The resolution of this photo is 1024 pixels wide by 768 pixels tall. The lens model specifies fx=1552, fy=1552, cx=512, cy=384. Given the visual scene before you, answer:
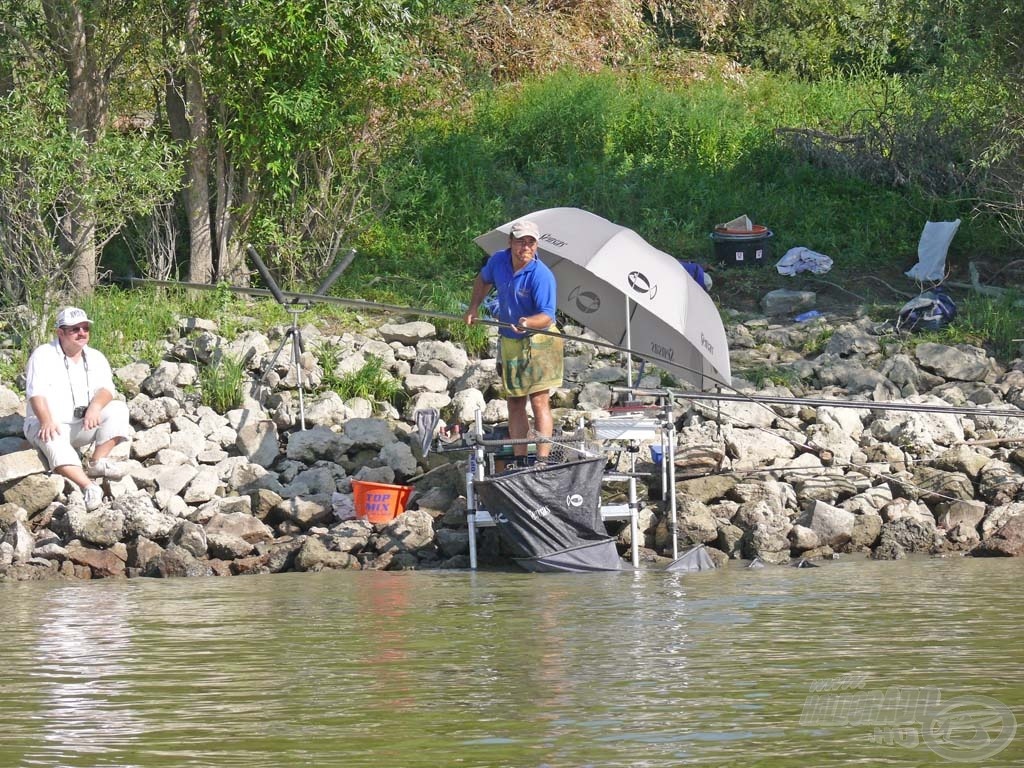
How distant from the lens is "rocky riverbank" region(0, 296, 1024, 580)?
9.91 meters

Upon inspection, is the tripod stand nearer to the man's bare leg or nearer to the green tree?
the green tree

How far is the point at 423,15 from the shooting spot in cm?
1447

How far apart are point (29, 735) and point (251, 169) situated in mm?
9723

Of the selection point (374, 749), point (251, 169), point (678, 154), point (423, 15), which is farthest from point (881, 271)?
point (374, 749)

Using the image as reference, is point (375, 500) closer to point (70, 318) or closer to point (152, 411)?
point (152, 411)

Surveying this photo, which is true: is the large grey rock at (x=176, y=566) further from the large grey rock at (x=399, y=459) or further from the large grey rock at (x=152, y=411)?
the large grey rock at (x=152, y=411)

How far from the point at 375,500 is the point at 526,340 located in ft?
4.88

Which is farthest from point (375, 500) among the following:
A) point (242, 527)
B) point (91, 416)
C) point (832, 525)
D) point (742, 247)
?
point (742, 247)

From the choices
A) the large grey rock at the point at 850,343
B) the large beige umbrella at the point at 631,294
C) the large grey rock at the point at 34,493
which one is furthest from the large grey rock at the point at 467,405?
the large grey rock at the point at 850,343

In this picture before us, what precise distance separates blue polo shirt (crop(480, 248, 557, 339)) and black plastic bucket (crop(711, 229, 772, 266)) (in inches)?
239

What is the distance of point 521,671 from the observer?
6.29 m

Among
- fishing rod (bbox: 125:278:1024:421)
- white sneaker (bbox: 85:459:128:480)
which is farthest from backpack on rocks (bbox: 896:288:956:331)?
white sneaker (bbox: 85:459:128:480)

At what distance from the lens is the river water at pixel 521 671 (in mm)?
5016
